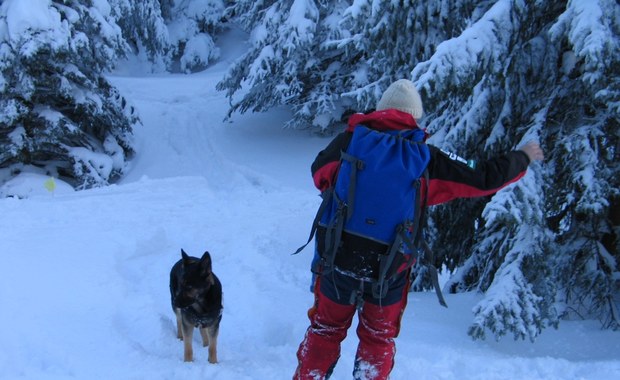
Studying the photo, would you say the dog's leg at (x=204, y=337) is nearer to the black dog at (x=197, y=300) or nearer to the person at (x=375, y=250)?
the black dog at (x=197, y=300)

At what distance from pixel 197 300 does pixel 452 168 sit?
95.9 inches

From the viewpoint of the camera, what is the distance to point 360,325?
3.36 m

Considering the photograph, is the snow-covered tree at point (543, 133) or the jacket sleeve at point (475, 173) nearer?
the jacket sleeve at point (475, 173)

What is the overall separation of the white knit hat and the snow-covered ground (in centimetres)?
206

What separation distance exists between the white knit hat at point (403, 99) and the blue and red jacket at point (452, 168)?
0.07m

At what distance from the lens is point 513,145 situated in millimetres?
5355

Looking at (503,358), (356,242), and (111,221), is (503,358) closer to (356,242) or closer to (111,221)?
(356,242)

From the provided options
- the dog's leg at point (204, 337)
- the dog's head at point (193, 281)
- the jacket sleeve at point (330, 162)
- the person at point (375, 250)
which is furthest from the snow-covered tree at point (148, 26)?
the person at point (375, 250)

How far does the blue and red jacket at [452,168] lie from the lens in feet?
9.90

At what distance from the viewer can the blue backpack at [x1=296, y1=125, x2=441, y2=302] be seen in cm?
293

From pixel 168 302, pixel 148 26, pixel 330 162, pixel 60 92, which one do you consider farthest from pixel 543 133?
pixel 148 26

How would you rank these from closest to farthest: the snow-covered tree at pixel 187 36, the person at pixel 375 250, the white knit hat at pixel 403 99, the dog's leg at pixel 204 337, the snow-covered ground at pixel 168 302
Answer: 1. the person at pixel 375 250
2. the white knit hat at pixel 403 99
3. the snow-covered ground at pixel 168 302
4. the dog's leg at pixel 204 337
5. the snow-covered tree at pixel 187 36

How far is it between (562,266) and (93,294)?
470 cm

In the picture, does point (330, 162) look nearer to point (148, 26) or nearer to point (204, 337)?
point (204, 337)
